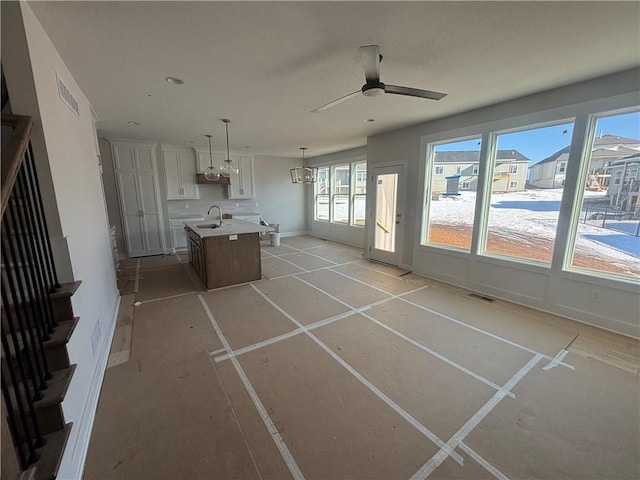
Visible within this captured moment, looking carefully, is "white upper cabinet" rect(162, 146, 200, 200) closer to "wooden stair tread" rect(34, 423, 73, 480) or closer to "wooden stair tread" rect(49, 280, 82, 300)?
"wooden stair tread" rect(49, 280, 82, 300)

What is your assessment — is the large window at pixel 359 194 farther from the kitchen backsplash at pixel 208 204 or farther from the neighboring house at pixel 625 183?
the neighboring house at pixel 625 183

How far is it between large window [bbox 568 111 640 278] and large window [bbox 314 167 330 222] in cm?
580

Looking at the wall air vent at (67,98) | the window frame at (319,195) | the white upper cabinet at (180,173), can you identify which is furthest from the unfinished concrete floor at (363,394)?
the window frame at (319,195)

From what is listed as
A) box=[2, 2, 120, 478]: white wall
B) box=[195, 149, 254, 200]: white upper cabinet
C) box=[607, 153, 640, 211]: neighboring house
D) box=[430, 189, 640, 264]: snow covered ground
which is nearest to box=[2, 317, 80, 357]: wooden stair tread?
box=[2, 2, 120, 478]: white wall

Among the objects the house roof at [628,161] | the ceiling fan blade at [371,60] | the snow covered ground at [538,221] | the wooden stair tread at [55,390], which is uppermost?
the ceiling fan blade at [371,60]

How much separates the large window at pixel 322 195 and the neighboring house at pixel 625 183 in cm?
595

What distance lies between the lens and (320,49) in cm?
214

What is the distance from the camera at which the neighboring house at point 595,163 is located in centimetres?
269

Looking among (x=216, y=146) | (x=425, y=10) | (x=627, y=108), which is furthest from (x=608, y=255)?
(x=216, y=146)

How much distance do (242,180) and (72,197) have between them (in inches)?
217

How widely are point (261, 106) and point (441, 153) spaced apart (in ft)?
9.69

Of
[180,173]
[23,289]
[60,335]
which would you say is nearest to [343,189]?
[180,173]

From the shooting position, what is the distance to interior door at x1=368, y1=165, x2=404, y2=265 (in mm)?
5008

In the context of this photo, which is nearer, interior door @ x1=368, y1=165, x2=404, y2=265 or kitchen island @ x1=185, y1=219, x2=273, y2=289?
kitchen island @ x1=185, y1=219, x2=273, y2=289
